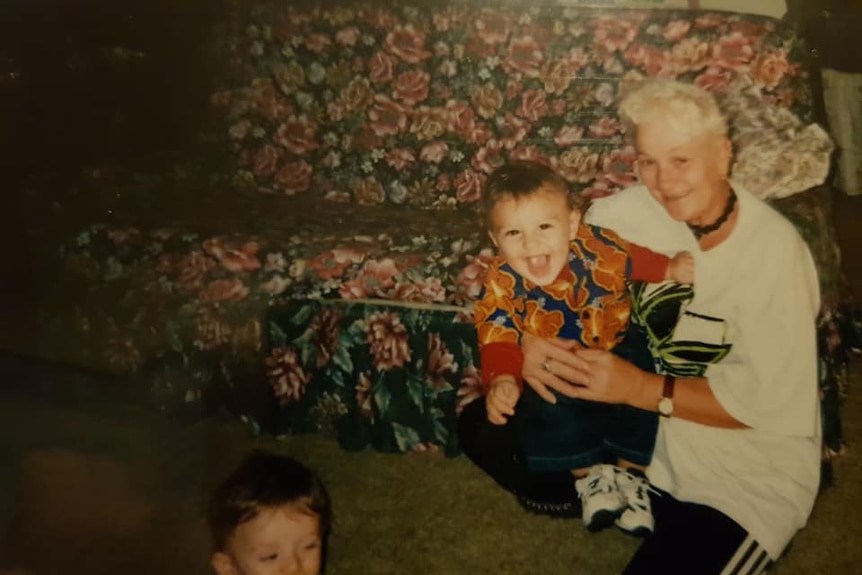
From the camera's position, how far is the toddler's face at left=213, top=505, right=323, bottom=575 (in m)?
0.97

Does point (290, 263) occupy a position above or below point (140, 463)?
above

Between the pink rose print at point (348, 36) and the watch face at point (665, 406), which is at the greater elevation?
the pink rose print at point (348, 36)

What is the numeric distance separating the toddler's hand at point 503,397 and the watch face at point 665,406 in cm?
19

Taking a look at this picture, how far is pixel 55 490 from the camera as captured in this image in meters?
1.17

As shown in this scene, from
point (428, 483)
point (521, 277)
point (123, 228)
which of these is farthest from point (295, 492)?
point (123, 228)

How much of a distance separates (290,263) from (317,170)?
28 cm

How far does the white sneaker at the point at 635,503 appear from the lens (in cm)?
104

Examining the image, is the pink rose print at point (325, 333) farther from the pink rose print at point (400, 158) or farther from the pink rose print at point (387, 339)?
the pink rose print at point (400, 158)

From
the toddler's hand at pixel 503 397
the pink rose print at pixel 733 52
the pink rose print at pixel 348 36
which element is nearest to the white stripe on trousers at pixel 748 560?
the toddler's hand at pixel 503 397

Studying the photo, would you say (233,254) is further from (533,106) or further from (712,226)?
(712,226)

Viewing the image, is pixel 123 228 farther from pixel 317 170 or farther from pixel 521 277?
pixel 521 277

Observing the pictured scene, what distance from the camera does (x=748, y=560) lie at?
98 cm

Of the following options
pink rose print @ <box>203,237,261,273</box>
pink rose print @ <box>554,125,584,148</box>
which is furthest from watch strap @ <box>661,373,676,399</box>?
pink rose print @ <box>203,237,261,273</box>

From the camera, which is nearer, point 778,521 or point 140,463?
point 778,521
